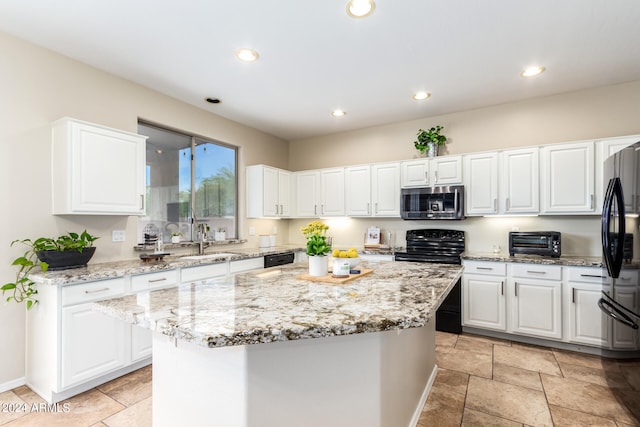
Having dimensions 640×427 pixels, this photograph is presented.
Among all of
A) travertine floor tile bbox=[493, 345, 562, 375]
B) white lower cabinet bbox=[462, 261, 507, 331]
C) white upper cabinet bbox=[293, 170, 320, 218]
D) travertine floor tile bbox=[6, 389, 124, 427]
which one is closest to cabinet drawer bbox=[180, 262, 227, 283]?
travertine floor tile bbox=[6, 389, 124, 427]

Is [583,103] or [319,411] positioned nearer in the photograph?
[319,411]

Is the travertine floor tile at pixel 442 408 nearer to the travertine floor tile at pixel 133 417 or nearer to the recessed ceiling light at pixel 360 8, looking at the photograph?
the travertine floor tile at pixel 133 417

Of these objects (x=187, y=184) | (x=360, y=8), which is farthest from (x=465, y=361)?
(x=187, y=184)

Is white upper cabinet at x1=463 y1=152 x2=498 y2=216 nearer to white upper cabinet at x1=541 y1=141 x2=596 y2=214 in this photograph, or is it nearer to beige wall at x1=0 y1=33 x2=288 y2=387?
white upper cabinet at x1=541 y1=141 x2=596 y2=214

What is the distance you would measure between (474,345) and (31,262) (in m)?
4.10

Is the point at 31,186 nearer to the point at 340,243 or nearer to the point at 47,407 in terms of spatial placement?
the point at 47,407

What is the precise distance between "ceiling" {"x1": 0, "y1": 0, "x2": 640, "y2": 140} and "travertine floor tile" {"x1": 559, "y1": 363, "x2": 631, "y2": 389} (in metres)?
2.54

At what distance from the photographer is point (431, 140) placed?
418 cm

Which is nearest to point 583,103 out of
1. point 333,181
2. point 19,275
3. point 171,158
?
point 333,181

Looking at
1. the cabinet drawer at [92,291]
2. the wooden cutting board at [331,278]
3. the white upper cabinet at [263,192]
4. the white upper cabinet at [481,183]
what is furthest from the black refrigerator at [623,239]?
the white upper cabinet at [263,192]

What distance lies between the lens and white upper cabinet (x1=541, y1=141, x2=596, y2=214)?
3230 mm

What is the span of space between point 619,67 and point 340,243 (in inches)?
151

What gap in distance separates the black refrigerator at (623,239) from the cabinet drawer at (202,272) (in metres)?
3.40

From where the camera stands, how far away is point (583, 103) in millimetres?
3537
